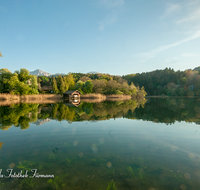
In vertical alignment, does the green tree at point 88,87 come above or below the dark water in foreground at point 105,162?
above

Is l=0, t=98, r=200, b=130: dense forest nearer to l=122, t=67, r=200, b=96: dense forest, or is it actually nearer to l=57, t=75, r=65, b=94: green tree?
l=57, t=75, r=65, b=94: green tree

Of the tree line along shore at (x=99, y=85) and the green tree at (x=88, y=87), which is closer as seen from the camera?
the tree line along shore at (x=99, y=85)

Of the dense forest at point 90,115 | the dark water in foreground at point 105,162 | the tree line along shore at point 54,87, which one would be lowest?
the dense forest at point 90,115

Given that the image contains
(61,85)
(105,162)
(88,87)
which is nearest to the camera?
(105,162)

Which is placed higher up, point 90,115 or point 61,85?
point 61,85

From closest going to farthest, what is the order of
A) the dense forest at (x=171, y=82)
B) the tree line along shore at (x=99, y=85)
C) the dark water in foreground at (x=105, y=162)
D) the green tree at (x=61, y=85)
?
the dark water in foreground at (x=105, y=162) < the tree line along shore at (x=99, y=85) < the green tree at (x=61, y=85) < the dense forest at (x=171, y=82)

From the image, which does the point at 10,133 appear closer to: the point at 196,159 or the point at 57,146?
the point at 57,146

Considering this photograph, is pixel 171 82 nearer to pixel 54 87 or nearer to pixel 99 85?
pixel 99 85

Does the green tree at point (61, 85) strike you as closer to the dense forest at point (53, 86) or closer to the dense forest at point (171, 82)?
the dense forest at point (53, 86)

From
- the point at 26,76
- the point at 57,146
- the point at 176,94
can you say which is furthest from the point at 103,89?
the point at 57,146

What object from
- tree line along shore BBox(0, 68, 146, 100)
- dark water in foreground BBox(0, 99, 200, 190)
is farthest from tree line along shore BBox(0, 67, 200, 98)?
dark water in foreground BBox(0, 99, 200, 190)

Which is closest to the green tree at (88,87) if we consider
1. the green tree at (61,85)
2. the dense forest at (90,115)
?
the green tree at (61,85)

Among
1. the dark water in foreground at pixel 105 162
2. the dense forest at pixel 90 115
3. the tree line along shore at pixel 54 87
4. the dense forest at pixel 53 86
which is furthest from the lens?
the dense forest at pixel 53 86

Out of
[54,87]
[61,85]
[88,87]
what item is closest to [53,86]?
[54,87]
